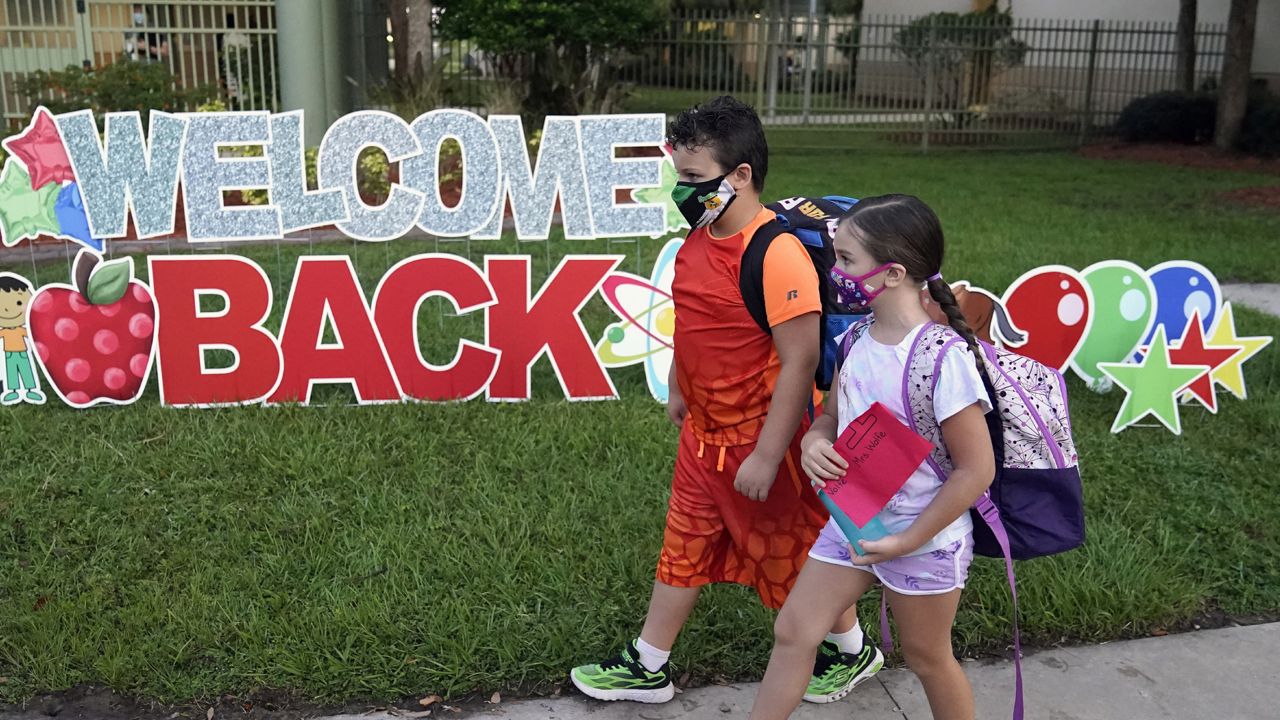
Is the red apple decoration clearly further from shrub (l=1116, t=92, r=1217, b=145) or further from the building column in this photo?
shrub (l=1116, t=92, r=1217, b=145)

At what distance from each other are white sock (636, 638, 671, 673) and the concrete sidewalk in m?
0.12

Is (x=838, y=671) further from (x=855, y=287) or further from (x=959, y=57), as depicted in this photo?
(x=959, y=57)

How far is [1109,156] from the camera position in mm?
16375

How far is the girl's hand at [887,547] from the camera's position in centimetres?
222

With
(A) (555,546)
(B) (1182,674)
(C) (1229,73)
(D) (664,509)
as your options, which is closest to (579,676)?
(A) (555,546)

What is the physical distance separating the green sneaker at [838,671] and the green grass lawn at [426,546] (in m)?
0.24

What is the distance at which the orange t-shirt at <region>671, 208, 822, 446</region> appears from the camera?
98.7 inches

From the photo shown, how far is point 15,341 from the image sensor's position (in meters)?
5.11

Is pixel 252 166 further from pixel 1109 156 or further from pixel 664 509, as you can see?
pixel 1109 156

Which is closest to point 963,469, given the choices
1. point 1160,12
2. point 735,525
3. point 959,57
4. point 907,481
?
point 907,481

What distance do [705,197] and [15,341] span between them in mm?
3975

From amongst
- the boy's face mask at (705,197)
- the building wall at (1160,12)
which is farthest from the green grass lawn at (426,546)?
the building wall at (1160,12)

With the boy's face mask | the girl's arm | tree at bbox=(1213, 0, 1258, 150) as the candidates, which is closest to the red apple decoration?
the boy's face mask

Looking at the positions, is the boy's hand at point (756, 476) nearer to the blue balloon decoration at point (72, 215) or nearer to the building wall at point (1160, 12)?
the blue balloon decoration at point (72, 215)
